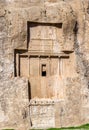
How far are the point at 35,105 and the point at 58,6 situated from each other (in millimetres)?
5708

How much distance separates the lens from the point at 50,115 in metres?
23.0

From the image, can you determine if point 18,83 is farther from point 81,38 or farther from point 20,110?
point 81,38

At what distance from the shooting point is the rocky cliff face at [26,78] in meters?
22.5

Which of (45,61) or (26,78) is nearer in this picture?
(26,78)

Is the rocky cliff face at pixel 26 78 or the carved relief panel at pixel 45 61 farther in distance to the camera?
the carved relief panel at pixel 45 61

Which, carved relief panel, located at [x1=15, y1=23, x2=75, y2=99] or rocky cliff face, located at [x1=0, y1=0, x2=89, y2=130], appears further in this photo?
carved relief panel, located at [x1=15, y1=23, x2=75, y2=99]

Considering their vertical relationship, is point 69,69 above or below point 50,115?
above

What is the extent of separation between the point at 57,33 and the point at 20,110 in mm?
4899

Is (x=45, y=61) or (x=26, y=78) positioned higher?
(x=45, y=61)

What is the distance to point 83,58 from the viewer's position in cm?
2367

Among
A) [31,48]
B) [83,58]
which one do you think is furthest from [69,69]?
[31,48]

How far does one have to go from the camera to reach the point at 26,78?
23.1 m

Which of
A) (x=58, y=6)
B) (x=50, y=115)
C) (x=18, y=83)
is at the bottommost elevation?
(x=50, y=115)

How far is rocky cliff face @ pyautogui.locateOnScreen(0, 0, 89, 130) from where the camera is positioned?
74.0 feet
